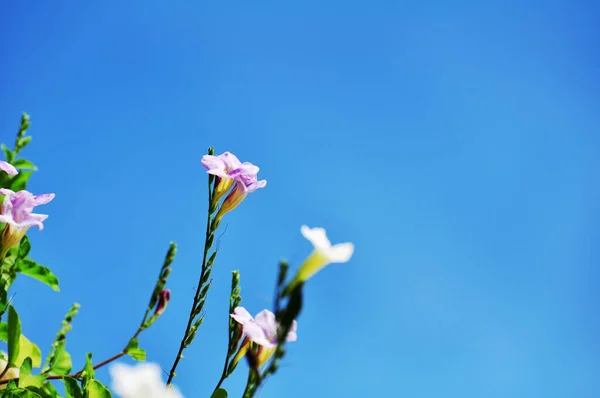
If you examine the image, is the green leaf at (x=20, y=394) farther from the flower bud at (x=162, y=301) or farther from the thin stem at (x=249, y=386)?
the thin stem at (x=249, y=386)

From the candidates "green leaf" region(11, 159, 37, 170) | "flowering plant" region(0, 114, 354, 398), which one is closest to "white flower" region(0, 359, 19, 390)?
"flowering plant" region(0, 114, 354, 398)

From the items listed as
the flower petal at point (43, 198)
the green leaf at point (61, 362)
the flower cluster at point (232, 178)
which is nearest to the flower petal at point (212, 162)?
the flower cluster at point (232, 178)

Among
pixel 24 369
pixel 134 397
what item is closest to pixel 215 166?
pixel 24 369

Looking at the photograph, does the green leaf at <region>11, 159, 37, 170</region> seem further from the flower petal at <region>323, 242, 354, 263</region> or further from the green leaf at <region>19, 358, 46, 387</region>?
→ the flower petal at <region>323, 242, 354, 263</region>

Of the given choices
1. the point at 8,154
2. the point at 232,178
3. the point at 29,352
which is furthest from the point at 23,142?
the point at 232,178

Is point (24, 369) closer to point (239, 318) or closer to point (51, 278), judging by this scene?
point (51, 278)

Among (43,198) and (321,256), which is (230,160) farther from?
(321,256)

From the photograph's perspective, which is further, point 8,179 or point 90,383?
point 8,179
